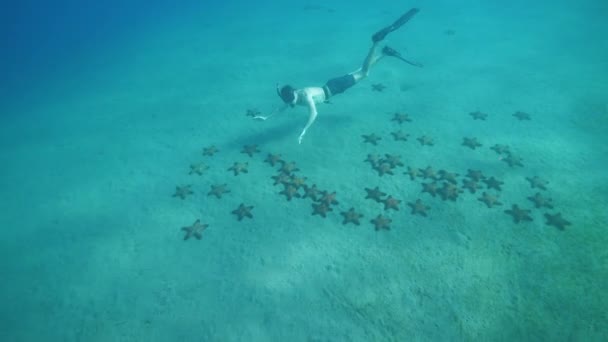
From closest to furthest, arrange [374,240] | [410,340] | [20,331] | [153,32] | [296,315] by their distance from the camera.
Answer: [410,340]
[296,315]
[20,331]
[374,240]
[153,32]

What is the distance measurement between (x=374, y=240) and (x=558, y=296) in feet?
13.3

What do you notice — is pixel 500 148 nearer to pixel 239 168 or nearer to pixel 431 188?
pixel 431 188

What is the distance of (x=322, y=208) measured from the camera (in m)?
8.98

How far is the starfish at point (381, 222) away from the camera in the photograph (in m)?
8.41

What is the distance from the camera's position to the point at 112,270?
8.57 meters

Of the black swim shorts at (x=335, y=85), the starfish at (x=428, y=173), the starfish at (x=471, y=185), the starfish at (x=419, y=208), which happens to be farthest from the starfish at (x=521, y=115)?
the starfish at (x=419, y=208)

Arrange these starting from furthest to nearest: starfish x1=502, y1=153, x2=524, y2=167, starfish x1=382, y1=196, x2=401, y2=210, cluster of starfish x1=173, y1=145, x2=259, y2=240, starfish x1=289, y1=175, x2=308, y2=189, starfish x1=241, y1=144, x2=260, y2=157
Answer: starfish x1=241, y1=144, x2=260, y2=157, starfish x1=502, y1=153, x2=524, y2=167, starfish x1=289, y1=175, x2=308, y2=189, cluster of starfish x1=173, y1=145, x2=259, y2=240, starfish x1=382, y1=196, x2=401, y2=210

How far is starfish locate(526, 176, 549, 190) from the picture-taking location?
30.3ft

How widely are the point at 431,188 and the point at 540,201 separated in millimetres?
2908

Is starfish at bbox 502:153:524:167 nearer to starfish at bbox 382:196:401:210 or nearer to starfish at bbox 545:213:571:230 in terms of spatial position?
starfish at bbox 545:213:571:230

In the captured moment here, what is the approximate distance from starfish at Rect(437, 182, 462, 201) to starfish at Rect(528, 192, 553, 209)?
1960 millimetres

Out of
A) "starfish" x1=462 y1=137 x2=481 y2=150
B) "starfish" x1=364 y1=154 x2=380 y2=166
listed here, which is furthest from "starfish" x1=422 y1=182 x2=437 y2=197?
"starfish" x1=462 y1=137 x2=481 y2=150

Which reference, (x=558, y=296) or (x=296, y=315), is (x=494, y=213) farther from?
(x=296, y=315)

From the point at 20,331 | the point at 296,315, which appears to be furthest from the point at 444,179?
the point at 20,331
